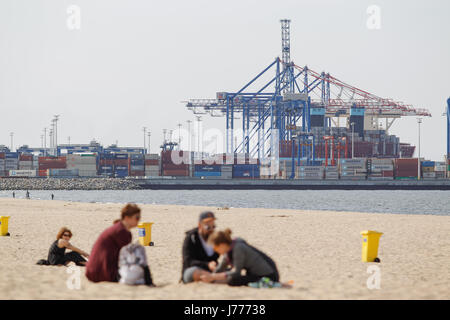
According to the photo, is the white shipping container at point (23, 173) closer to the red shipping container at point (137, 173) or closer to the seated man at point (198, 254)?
the red shipping container at point (137, 173)

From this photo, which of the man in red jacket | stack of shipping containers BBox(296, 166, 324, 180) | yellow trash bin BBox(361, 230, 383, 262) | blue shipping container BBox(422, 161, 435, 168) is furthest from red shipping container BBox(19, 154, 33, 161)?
the man in red jacket

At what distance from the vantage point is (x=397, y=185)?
97875mm

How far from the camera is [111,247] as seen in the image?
8.55 m

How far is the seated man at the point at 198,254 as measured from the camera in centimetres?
869

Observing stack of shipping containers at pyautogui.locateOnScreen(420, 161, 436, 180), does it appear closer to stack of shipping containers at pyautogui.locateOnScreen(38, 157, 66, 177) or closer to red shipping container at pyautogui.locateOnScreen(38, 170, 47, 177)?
stack of shipping containers at pyautogui.locateOnScreen(38, 157, 66, 177)

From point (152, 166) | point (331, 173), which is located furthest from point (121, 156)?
point (331, 173)

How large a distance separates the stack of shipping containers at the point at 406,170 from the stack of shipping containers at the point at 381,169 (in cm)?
96

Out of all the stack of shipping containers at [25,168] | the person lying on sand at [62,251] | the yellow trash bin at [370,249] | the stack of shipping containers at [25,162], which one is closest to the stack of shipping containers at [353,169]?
the stack of shipping containers at [25,168]

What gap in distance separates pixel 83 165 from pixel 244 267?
109688 mm

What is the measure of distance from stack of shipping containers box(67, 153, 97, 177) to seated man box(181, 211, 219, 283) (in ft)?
351

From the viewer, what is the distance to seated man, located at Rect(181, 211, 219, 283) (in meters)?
8.69

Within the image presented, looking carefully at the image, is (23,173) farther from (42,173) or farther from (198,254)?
(198,254)
